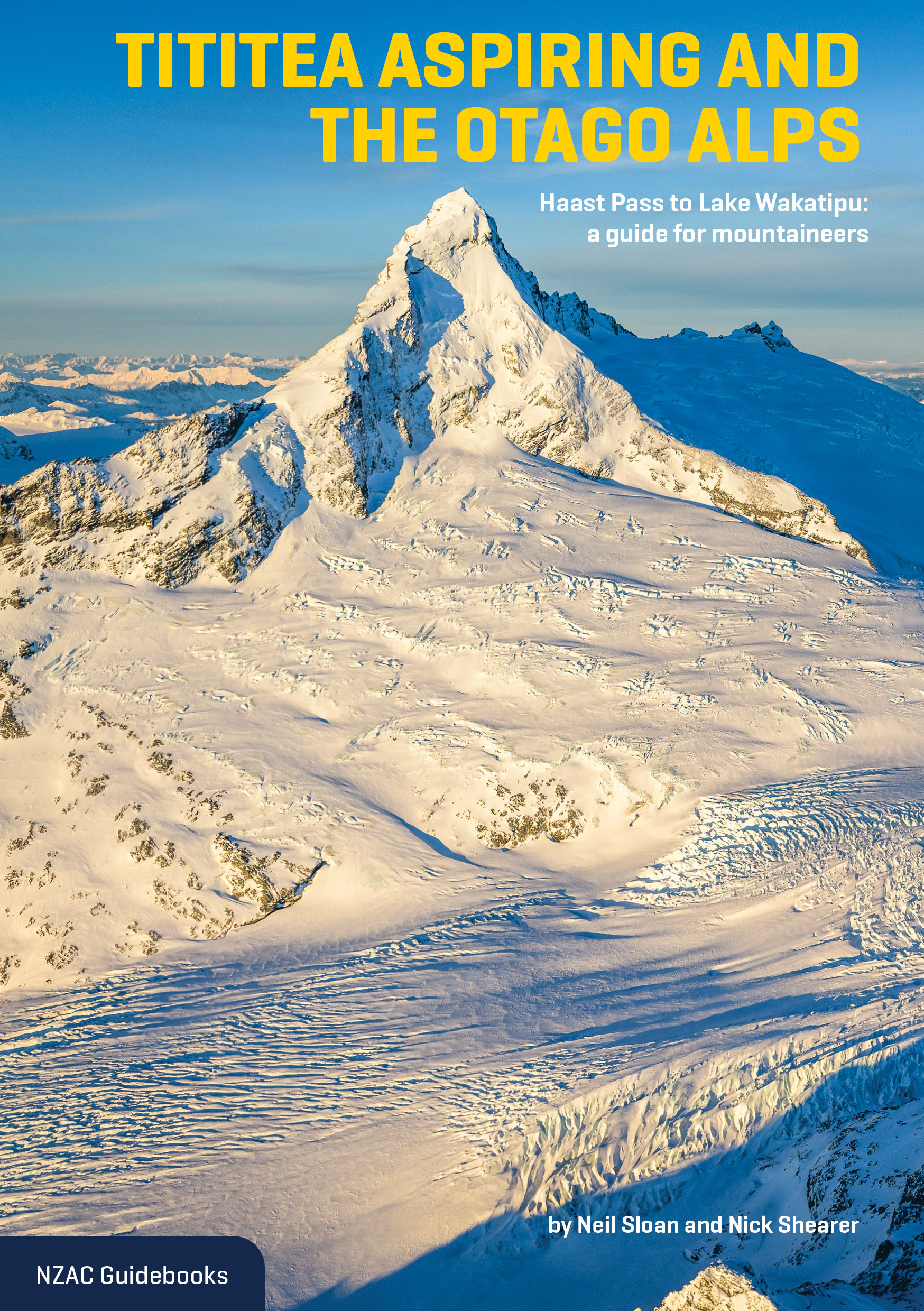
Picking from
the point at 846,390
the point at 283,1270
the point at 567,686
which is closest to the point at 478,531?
the point at 567,686

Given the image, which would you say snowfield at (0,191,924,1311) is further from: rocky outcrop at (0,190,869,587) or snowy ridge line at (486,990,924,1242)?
rocky outcrop at (0,190,869,587)

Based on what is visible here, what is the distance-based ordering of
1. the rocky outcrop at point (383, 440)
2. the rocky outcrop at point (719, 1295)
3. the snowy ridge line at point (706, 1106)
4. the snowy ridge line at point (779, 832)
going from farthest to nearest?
the rocky outcrop at point (383, 440) < the snowy ridge line at point (779, 832) < the snowy ridge line at point (706, 1106) < the rocky outcrop at point (719, 1295)

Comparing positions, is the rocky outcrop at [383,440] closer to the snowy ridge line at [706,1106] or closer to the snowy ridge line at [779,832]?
the snowy ridge line at [779,832]

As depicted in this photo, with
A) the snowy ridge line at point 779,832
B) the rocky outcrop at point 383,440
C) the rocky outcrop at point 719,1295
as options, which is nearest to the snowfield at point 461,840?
the rocky outcrop at point 719,1295

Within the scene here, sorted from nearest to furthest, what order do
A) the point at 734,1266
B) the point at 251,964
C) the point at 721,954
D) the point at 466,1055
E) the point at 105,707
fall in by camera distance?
the point at 734,1266 → the point at 466,1055 → the point at 721,954 → the point at 251,964 → the point at 105,707

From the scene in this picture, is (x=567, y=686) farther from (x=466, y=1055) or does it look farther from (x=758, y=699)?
(x=466, y=1055)
